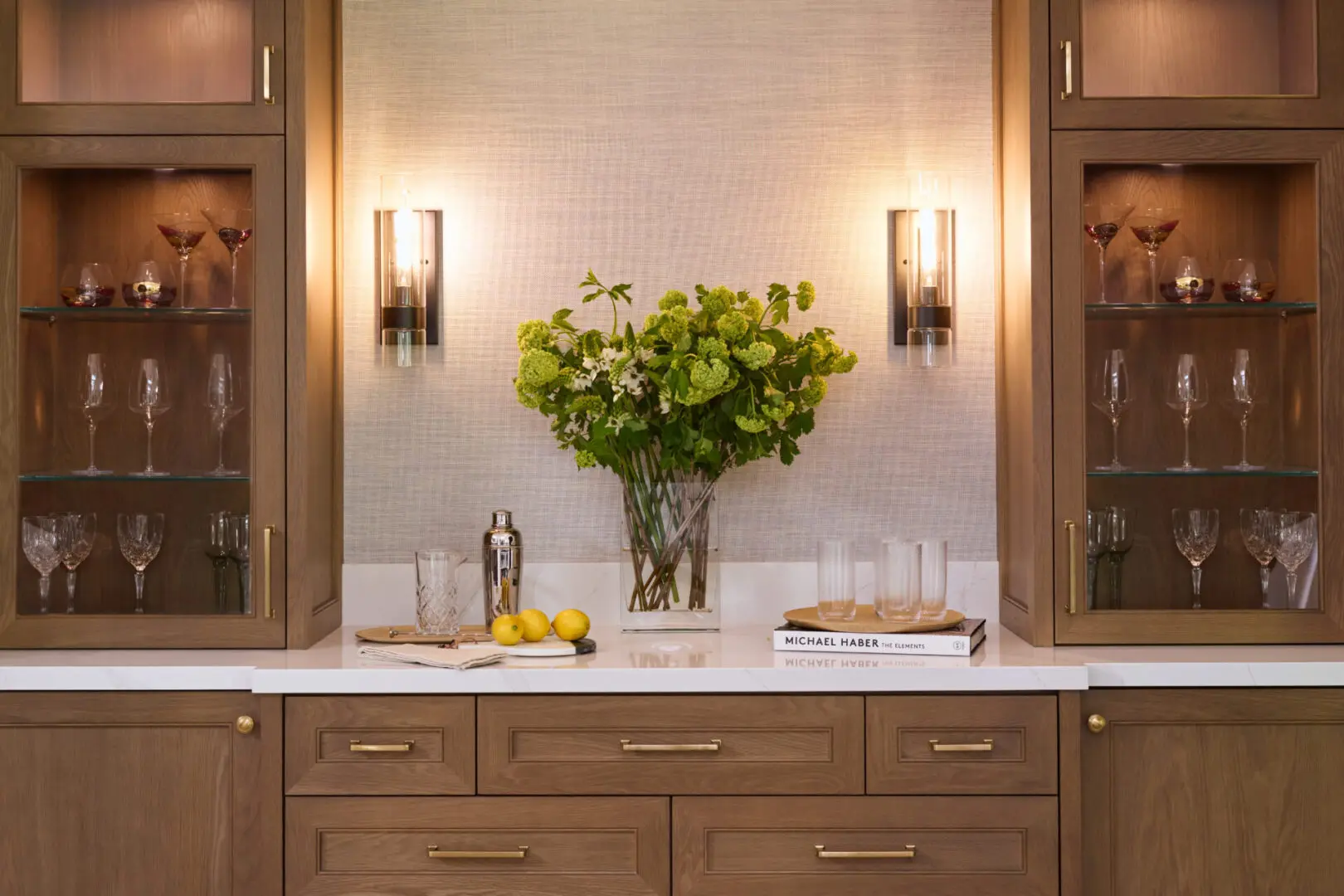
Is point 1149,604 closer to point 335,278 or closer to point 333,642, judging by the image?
point 333,642

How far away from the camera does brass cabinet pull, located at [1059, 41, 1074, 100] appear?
232 centimetres

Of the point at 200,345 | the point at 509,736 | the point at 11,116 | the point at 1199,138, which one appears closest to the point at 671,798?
the point at 509,736

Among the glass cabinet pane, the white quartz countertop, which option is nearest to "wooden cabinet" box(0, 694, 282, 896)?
the white quartz countertop

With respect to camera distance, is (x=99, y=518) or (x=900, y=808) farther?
(x=99, y=518)

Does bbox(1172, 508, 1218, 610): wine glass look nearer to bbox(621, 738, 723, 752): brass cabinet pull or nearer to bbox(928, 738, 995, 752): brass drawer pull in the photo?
bbox(928, 738, 995, 752): brass drawer pull

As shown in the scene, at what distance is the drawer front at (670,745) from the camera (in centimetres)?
210

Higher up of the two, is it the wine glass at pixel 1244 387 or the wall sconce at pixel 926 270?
the wall sconce at pixel 926 270

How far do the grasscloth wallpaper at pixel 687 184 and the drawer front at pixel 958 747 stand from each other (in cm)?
64

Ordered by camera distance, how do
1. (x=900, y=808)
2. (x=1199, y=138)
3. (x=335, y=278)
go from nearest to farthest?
(x=900, y=808) → (x=1199, y=138) → (x=335, y=278)

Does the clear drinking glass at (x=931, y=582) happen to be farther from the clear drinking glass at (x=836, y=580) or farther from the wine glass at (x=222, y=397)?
the wine glass at (x=222, y=397)

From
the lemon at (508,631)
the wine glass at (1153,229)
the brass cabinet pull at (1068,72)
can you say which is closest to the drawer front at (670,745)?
the lemon at (508,631)

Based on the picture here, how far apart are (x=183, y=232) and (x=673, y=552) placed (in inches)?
47.8

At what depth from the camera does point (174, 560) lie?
2457 millimetres

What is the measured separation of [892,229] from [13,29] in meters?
1.87
